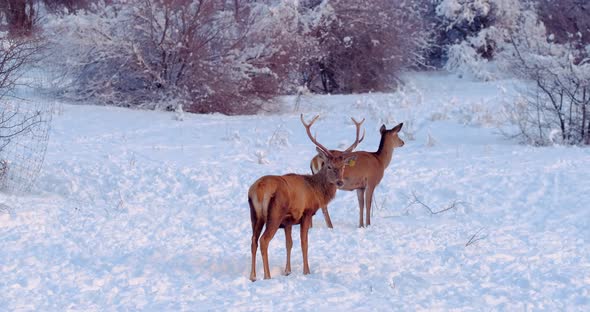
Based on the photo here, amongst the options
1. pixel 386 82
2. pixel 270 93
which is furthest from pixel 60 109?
pixel 386 82

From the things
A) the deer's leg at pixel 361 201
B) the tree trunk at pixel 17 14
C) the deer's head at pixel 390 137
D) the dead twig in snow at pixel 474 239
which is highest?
the tree trunk at pixel 17 14

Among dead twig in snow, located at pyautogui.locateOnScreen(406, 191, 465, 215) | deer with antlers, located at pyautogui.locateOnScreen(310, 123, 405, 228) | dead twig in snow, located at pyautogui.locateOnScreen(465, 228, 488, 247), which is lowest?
dead twig in snow, located at pyautogui.locateOnScreen(465, 228, 488, 247)

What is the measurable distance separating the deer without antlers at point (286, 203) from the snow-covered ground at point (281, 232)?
34 cm

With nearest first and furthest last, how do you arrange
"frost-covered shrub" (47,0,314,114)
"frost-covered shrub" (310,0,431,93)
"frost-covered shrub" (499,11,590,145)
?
"frost-covered shrub" (499,11,590,145) → "frost-covered shrub" (47,0,314,114) → "frost-covered shrub" (310,0,431,93)

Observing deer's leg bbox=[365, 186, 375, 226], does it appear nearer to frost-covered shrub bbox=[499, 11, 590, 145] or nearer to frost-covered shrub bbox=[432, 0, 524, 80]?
frost-covered shrub bbox=[499, 11, 590, 145]

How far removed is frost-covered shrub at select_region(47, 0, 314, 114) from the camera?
70.9 ft

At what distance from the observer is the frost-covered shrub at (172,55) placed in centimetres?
2161

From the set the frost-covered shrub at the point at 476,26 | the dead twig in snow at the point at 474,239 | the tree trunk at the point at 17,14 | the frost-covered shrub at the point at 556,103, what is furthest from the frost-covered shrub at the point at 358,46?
the dead twig in snow at the point at 474,239

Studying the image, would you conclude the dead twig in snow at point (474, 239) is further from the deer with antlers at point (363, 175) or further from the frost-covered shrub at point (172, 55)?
the frost-covered shrub at point (172, 55)

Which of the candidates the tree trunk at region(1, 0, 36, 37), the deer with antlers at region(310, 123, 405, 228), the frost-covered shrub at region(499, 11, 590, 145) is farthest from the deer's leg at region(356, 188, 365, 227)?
the tree trunk at region(1, 0, 36, 37)

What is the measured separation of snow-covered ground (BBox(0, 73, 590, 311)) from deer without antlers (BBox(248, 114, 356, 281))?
34 cm

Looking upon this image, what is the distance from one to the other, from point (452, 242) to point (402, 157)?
5563 mm

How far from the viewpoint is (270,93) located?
22859mm

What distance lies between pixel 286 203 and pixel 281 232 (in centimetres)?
219
